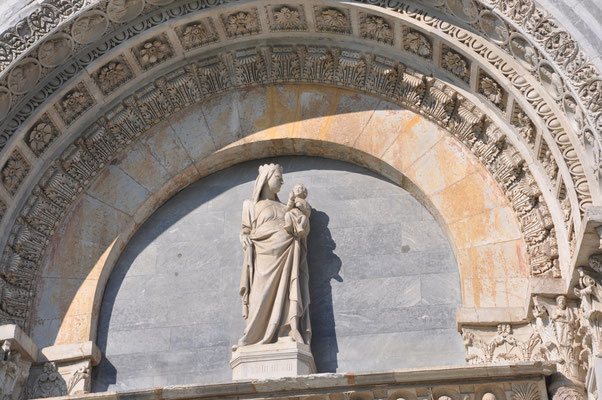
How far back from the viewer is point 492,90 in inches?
460

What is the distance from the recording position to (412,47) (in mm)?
12094

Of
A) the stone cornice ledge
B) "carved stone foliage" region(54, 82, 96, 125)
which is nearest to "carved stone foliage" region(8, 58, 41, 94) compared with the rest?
"carved stone foliage" region(54, 82, 96, 125)

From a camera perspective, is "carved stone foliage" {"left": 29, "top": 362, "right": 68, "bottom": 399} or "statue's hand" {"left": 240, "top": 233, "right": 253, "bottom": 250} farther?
"statue's hand" {"left": 240, "top": 233, "right": 253, "bottom": 250}

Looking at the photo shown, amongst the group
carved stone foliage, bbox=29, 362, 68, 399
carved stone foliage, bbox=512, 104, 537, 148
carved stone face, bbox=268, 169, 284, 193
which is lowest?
carved stone foliage, bbox=29, 362, 68, 399

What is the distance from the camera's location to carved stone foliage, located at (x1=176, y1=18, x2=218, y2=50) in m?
12.4

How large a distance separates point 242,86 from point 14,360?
3.72 meters

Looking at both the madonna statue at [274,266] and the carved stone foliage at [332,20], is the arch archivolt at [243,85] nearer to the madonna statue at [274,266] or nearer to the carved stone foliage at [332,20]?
the carved stone foliage at [332,20]

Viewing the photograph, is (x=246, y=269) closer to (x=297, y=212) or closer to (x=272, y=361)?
(x=297, y=212)

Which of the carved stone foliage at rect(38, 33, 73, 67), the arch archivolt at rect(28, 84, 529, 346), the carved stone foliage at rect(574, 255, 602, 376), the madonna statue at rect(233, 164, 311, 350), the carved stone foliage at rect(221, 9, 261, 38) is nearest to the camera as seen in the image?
the carved stone foliage at rect(574, 255, 602, 376)

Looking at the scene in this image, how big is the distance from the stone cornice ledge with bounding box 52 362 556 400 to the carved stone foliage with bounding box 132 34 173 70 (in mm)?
3635

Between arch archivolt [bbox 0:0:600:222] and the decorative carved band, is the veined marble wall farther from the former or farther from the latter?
arch archivolt [bbox 0:0:600:222]

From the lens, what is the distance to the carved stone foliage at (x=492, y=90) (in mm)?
11602

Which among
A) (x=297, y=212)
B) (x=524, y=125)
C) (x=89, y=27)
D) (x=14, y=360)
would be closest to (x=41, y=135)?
(x=89, y=27)

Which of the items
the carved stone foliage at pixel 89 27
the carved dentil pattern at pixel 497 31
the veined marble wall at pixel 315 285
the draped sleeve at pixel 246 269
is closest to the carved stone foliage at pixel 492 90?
the carved dentil pattern at pixel 497 31
